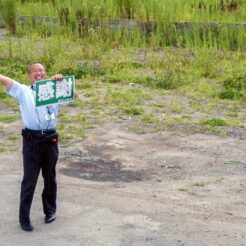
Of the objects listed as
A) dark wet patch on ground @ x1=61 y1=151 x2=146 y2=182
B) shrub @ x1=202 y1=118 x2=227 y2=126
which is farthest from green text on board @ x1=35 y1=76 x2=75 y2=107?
shrub @ x1=202 y1=118 x2=227 y2=126

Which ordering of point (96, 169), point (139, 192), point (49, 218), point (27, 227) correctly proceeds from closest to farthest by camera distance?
point (27, 227), point (49, 218), point (139, 192), point (96, 169)

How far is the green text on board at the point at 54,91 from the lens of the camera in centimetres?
599

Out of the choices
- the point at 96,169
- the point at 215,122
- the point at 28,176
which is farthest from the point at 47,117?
the point at 215,122

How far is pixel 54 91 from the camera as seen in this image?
6109mm

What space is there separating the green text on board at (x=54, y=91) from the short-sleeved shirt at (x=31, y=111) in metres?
0.07

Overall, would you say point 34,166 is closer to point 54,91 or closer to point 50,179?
point 50,179

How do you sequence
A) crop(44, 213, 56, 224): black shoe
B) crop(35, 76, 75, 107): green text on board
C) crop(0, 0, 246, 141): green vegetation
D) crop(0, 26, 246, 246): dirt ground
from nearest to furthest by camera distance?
crop(35, 76, 75, 107): green text on board < crop(0, 26, 246, 246): dirt ground < crop(44, 213, 56, 224): black shoe < crop(0, 0, 246, 141): green vegetation

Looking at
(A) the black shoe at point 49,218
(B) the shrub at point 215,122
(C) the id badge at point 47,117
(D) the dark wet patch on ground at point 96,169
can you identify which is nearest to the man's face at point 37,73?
(C) the id badge at point 47,117

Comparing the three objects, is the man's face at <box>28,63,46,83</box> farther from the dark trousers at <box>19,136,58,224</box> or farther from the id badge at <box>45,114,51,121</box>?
the dark trousers at <box>19,136,58,224</box>

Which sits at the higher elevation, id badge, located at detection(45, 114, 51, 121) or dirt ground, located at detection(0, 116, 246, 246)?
id badge, located at detection(45, 114, 51, 121)

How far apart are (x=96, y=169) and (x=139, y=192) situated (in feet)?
3.27

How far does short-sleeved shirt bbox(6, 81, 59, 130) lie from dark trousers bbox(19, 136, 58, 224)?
135 mm

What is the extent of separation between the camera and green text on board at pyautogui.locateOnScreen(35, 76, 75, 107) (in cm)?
599

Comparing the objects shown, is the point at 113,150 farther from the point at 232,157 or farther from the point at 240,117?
the point at 240,117
